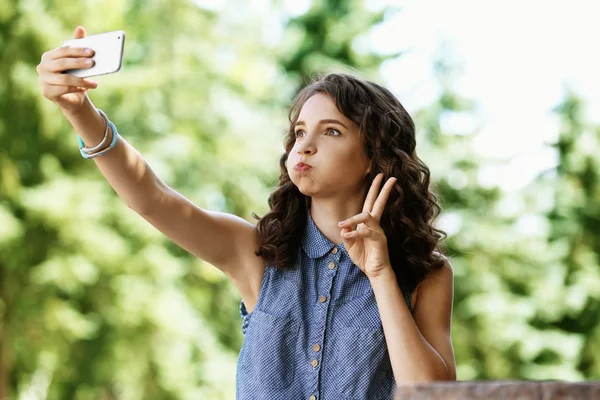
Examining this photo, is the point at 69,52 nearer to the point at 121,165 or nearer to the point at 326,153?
the point at 121,165

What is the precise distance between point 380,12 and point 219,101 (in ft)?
14.3

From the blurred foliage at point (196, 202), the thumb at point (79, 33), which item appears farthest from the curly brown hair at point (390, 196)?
the blurred foliage at point (196, 202)

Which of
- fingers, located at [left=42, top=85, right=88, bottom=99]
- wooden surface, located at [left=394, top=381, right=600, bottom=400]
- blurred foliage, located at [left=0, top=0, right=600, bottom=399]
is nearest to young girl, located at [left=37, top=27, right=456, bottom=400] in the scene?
fingers, located at [left=42, top=85, right=88, bottom=99]

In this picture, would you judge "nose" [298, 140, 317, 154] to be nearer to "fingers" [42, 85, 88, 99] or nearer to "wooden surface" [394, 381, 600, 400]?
"fingers" [42, 85, 88, 99]

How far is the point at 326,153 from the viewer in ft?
6.15

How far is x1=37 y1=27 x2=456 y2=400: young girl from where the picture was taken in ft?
5.77

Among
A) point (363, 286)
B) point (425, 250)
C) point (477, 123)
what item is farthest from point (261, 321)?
point (477, 123)

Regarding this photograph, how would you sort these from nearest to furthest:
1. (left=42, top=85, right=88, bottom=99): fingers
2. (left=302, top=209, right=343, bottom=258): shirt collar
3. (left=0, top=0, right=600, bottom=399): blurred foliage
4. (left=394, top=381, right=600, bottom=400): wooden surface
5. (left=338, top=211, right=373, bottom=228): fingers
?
(left=394, top=381, right=600, bottom=400): wooden surface → (left=42, top=85, right=88, bottom=99): fingers → (left=338, top=211, right=373, bottom=228): fingers → (left=302, top=209, right=343, bottom=258): shirt collar → (left=0, top=0, right=600, bottom=399): blurred foliage

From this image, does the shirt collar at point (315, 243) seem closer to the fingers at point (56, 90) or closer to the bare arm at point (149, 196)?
the bare arm at point (149, 196)

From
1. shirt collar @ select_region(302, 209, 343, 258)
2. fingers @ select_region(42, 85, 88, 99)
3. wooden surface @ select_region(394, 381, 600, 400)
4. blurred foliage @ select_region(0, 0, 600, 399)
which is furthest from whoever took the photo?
blurred foliage @ select_region(0, 0, 600, 399)

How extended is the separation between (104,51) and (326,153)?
0.54m

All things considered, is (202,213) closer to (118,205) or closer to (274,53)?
(118,205)

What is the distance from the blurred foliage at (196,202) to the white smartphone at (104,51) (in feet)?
13.2

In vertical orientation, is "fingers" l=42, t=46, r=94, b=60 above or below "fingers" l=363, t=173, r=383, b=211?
above
